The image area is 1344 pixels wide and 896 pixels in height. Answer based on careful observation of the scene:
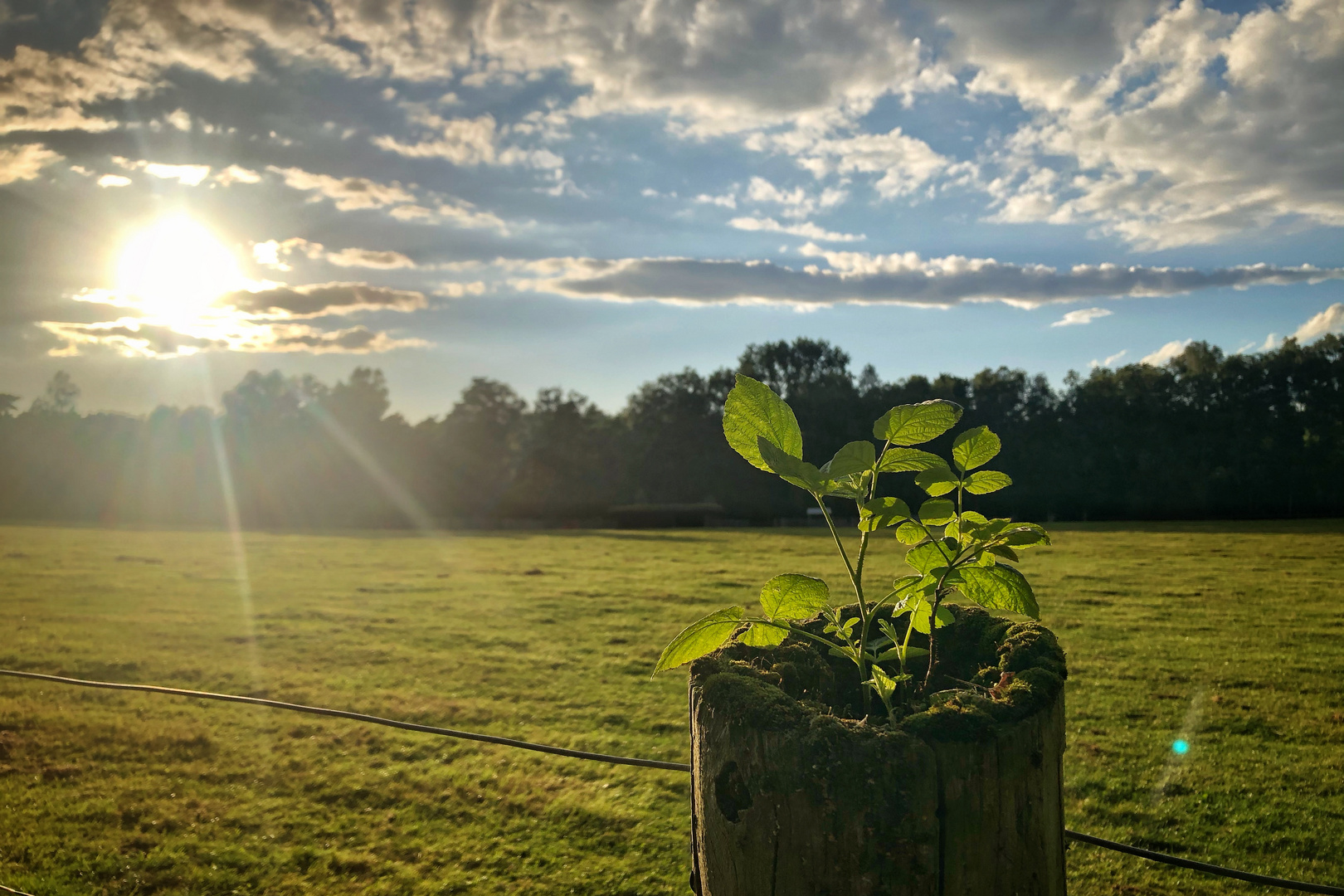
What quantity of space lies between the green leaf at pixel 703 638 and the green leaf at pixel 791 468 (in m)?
0.25

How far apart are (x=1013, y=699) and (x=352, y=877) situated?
372 centimetres

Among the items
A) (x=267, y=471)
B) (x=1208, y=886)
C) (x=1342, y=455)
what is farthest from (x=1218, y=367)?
(x=267, y=471)

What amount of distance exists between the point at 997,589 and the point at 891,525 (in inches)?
8.2

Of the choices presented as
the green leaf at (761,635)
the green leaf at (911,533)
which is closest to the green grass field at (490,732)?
the green leaf at (761,635)

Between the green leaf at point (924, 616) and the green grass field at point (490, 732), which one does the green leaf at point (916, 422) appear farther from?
the green grass field at point (490, 732)

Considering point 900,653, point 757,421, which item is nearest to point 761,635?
point 900,653

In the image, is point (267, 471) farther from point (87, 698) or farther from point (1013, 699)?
point (1013, 699)

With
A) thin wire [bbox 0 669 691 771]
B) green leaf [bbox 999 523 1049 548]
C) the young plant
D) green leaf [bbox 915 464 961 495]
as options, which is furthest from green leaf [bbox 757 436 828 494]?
thin wire [bbox 0 669 691 771]

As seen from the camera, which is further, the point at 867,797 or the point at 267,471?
the point at 267,471

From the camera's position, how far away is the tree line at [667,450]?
123 ft

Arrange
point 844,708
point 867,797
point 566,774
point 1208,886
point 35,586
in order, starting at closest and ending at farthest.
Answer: point 867,797 < point 844,708 < point 1208,886 < point 566,774 < point 35,586

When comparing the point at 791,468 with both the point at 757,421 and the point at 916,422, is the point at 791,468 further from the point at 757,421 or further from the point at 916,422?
the point at 916,422

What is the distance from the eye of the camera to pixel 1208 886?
3.70m

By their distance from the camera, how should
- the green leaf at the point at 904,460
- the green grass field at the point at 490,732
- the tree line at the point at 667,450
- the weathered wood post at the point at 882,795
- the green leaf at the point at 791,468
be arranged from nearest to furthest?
the weathered wood post at the point at 882,795
the green leaf at the point at 791,468
the green leaf at the point at 904,460
the green grass field at the point at 490,732
the tree line at the point at 667,450
